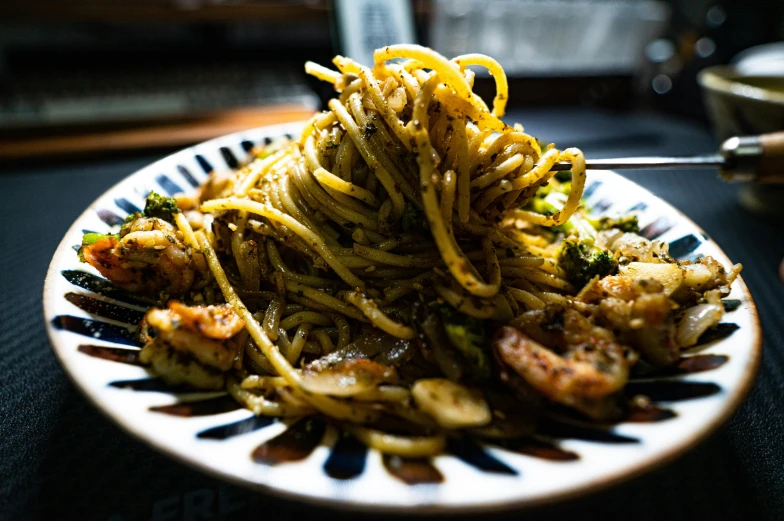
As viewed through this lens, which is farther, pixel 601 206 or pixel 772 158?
pixel 601 206

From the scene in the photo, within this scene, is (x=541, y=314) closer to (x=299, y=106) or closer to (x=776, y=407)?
(x=776, y=407)

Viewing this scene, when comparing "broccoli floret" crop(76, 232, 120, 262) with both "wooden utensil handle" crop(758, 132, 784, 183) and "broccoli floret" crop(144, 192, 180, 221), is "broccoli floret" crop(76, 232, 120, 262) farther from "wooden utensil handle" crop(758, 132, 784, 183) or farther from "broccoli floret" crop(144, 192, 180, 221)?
"wooden utensil handle" crop(758, 132, 784, 183)

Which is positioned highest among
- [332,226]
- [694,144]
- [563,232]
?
[332,226]

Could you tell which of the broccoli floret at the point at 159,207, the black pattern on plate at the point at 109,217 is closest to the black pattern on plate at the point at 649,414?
the broccoli floret at the point at 159,207

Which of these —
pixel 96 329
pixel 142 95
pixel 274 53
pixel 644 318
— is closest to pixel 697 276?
pixel 644 318

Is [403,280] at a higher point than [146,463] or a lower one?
higher

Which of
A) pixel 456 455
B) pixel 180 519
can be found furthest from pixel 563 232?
pixel 180 519

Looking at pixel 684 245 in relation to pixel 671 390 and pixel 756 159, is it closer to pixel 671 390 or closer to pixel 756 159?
pixel 756 159

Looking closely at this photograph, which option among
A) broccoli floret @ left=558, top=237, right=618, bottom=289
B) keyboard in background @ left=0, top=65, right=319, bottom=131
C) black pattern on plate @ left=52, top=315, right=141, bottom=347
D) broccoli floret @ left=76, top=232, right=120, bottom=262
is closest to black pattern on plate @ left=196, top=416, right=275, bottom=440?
black pattern on plate @ left=52, top=315, right=141, bottom=347
